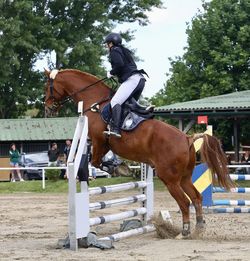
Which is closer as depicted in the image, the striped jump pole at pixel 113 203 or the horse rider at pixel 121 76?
the striped jump pole at pixel 113 203

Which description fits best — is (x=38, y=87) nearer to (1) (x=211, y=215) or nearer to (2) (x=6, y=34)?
(2) (x=6, y=34)

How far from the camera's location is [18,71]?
41125 millimetres

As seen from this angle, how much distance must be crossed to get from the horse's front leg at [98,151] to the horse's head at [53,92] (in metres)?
1.08

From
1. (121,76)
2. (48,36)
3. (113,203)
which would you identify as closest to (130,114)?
(121,76)

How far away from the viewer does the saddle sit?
32.7 ft

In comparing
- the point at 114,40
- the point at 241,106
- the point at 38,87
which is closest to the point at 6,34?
the point at 38,87

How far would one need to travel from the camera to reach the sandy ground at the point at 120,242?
8.24m

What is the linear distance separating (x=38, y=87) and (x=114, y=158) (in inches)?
1242

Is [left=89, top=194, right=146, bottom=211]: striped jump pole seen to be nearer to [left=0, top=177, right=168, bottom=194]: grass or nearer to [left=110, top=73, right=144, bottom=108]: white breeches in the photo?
[left=110, top=73, right=144, bottom=108]: white breeches

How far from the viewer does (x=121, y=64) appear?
392 inches

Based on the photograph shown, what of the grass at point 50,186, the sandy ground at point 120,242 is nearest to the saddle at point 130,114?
the sandy ground at point 120,242

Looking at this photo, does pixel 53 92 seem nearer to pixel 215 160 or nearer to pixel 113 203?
pixel 113 203

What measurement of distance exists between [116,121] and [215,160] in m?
1.65

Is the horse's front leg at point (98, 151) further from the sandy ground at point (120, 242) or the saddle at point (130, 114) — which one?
the sandy ground at point (120, 242)
